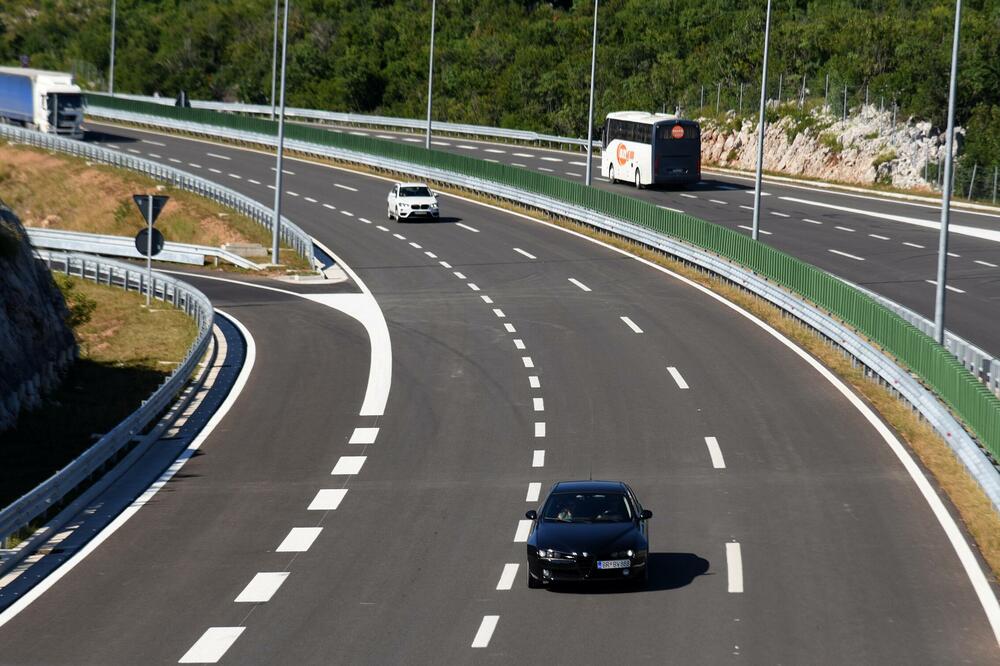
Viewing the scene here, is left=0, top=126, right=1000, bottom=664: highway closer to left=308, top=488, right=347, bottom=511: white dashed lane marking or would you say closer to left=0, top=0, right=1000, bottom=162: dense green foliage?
left=308, top=488, right=347, bottom=511: white dashed lane marking

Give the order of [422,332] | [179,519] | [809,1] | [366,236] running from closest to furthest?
[179,519], [422,332], [366,236], [809,1]

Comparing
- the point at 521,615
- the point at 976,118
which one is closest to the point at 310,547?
the point at 521,615

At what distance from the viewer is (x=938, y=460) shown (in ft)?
80.7

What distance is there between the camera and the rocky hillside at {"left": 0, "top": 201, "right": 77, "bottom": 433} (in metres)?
31.8

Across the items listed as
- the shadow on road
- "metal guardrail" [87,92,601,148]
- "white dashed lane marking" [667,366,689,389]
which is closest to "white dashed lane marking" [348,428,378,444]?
"white dashed lane marking" [667,366,689,389]

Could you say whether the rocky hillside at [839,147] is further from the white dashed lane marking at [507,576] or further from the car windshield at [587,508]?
the white dashed lane marking at [507,576]

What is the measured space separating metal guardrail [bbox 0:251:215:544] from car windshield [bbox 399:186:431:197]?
14.7 metres

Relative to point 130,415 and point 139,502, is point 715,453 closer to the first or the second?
point 139,502

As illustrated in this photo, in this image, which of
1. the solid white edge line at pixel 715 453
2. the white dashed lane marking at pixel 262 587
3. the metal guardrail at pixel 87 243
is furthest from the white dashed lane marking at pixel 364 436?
the metal guardrail at pixel 87 243

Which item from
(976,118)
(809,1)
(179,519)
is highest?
(809,1)

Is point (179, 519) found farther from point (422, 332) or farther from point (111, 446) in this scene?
point (422, 332)

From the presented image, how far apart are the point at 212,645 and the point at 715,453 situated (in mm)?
11988

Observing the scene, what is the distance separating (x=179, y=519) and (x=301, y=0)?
133 meters

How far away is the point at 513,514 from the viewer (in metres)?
21.7
